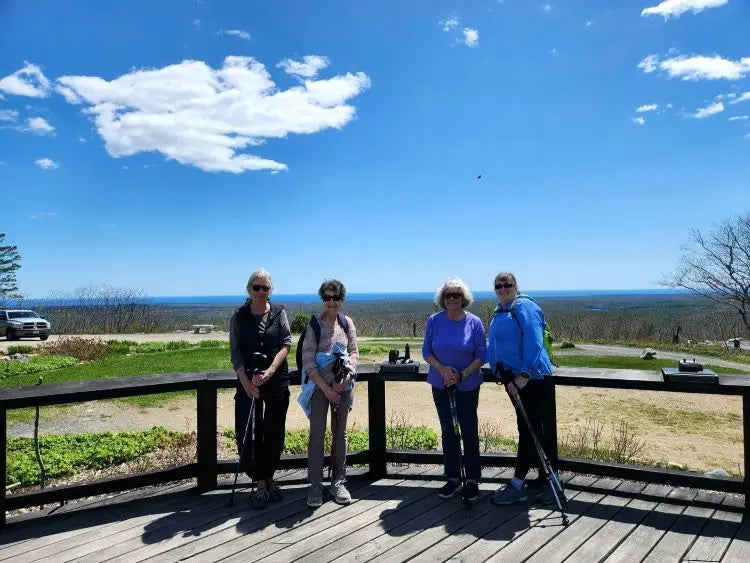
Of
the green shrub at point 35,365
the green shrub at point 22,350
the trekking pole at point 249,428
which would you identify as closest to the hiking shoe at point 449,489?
the trekking pole at point 249,428

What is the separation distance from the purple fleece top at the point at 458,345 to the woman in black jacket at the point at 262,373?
110 cm

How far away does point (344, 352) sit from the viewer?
386 centimetres

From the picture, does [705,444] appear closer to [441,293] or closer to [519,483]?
[519,483]

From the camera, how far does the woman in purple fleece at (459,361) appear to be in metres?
3.84

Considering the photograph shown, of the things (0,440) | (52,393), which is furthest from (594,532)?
(0,440)

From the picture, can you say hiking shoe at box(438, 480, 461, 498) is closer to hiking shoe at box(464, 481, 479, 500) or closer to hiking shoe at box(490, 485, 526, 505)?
hiking shoe at box(464, 481, 479, 500)

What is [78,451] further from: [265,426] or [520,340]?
[520,340]

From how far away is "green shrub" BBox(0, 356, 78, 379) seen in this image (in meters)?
15.4

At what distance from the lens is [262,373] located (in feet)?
12.5

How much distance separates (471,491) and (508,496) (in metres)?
0.27

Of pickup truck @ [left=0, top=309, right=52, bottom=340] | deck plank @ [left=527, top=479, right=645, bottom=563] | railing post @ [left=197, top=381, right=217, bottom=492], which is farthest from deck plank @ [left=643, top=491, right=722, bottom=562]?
pickup truck @ [left=0, top=309, right=52, bottom=340]

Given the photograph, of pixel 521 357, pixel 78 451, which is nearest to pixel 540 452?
pixel 521 357

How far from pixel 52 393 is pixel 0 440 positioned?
43cm

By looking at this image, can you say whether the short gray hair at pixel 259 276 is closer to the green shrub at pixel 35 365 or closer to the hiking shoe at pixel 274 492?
the hiking shoe at pixel 274 492
